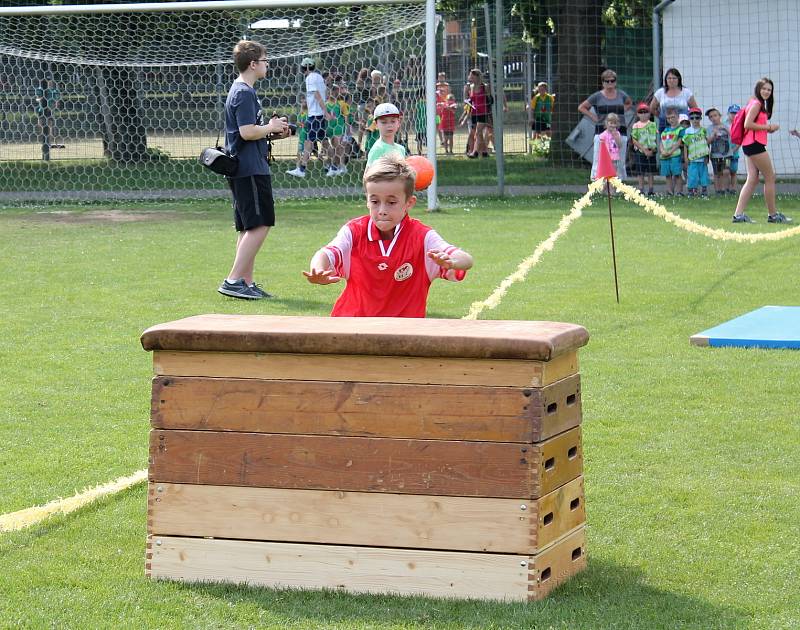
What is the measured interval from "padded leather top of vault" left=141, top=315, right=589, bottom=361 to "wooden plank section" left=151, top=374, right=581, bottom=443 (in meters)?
0.13

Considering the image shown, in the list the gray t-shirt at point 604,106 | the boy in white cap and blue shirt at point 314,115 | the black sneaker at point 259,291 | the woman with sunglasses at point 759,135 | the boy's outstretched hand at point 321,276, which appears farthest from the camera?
the boy in white cap and blue shirt at point 314,115

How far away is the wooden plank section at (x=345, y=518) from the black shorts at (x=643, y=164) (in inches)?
710

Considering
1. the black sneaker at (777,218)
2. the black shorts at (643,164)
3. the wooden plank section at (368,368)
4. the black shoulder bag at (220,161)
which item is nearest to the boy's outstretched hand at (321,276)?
the wooden plank section at (368,368)

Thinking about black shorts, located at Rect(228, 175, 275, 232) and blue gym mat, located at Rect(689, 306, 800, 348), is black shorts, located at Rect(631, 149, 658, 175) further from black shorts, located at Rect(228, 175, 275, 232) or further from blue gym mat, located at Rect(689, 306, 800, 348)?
blue gym mat, located at Rect(689, 306, 800, 348)

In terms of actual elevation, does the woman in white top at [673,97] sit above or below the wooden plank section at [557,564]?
above

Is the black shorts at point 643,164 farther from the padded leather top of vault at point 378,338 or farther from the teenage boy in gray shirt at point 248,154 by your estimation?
the padded leather top of vault at point 378,338

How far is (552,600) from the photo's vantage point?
14.3 ft

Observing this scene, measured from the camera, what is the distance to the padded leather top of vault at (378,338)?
13.7 feet

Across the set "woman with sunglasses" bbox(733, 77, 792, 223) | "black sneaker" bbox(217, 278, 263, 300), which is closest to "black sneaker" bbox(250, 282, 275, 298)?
"black sneaker" bbox(217, 278, 263, 300)

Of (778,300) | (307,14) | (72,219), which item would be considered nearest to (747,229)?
(778,300)

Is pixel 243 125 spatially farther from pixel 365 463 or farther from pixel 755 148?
pixel 755 148

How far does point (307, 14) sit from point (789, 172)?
10.2 meters

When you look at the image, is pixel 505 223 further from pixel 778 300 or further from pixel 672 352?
pixel 672 352

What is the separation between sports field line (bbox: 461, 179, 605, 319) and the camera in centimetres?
1076
